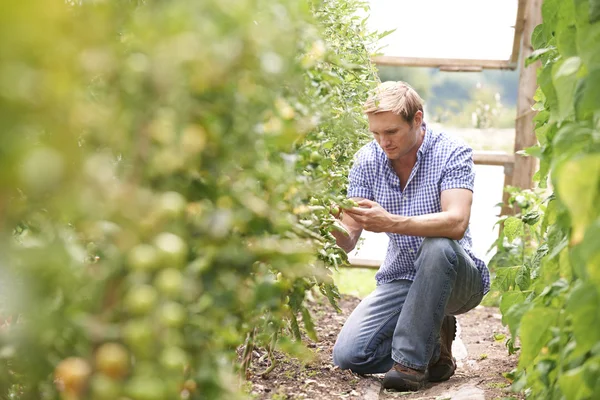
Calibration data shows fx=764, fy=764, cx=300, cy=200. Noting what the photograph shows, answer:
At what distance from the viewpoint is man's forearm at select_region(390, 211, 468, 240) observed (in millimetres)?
2498

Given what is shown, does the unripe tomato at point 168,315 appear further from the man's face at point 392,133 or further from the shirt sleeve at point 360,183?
the shirt sleeve at point 360,183

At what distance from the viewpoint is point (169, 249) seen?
2.51 ft

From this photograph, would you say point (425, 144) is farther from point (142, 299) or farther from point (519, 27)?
point (142, 299)

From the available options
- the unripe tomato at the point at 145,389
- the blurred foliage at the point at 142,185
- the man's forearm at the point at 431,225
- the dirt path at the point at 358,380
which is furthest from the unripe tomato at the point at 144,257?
the man's forearm at the point at 431,225

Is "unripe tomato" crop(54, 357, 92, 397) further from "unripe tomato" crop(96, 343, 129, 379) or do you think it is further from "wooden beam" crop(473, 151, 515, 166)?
"wooden beam" crop(473, 151, 515, 166)

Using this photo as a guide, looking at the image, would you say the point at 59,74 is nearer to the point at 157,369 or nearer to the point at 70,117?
the point at 70,117

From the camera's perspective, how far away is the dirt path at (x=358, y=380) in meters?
2.24

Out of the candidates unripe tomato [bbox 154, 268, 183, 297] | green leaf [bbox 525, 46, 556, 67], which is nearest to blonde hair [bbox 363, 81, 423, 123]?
green leaf [bbox 525, 46, 556, 67]

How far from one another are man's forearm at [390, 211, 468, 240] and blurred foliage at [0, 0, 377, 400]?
1.39m

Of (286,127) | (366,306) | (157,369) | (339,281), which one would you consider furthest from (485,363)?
(157,369)

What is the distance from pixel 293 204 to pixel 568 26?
566 millimetres

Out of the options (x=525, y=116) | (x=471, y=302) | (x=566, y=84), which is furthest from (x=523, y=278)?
(x=525, y=116)

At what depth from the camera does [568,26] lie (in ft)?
4.33

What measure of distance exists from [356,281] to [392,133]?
2111 mm
